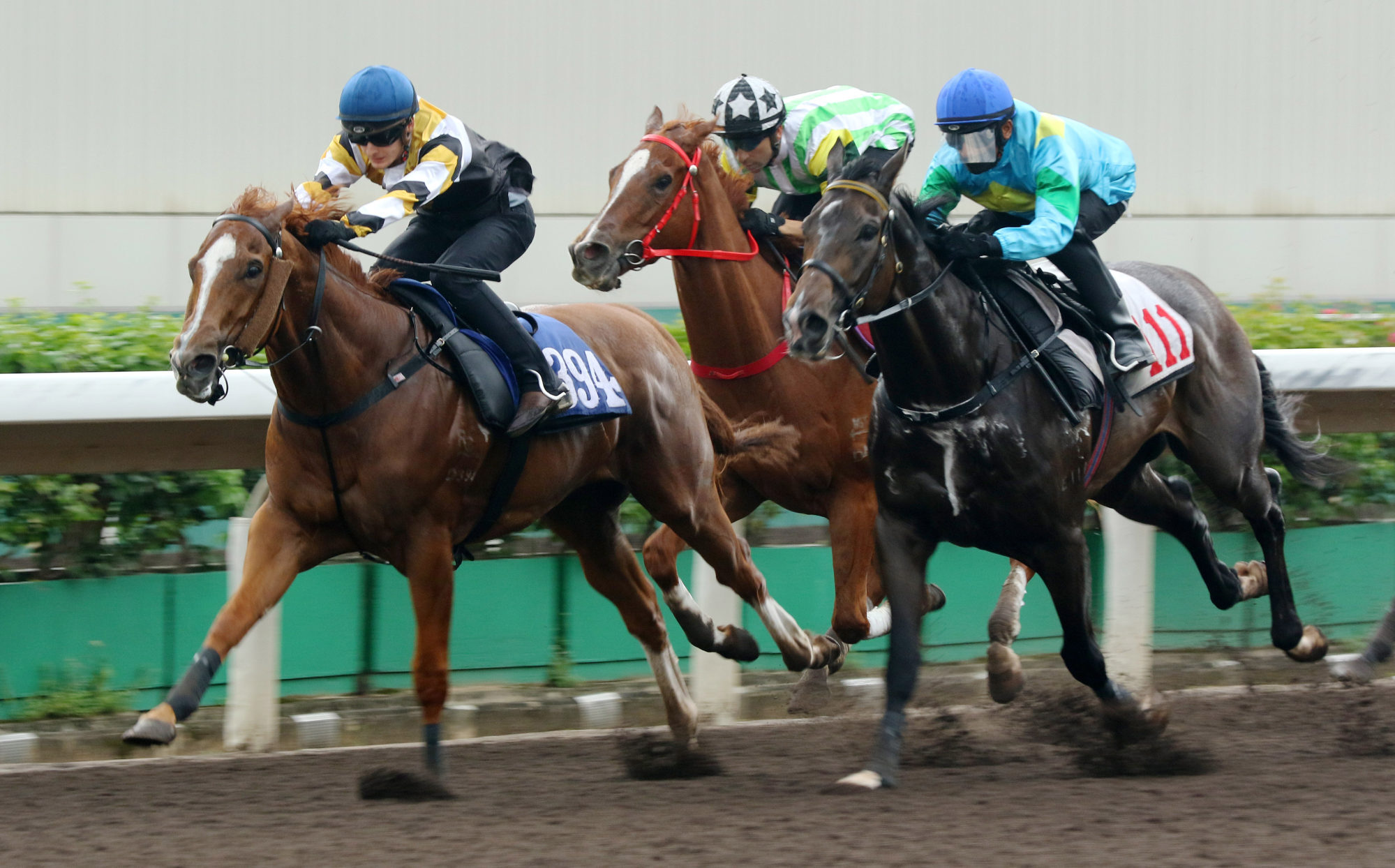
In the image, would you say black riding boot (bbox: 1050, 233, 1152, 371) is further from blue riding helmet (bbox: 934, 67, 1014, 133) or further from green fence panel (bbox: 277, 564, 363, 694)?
green fence panel (bbox: 277, 564, 363, 694)

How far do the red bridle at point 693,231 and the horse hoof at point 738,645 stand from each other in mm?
1221

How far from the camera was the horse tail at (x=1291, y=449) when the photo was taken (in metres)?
5.91

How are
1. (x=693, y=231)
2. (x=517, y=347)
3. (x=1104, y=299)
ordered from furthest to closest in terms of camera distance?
(x=693, y=231) < (x=1104, y=299) < (x=517, y=347)

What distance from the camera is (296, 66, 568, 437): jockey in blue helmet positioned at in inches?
175

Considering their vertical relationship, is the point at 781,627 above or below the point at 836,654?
above

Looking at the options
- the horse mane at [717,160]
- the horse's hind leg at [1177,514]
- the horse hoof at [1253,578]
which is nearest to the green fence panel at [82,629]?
the horse mane at [717,160]

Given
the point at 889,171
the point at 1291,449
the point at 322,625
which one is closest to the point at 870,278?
the point at 889,171

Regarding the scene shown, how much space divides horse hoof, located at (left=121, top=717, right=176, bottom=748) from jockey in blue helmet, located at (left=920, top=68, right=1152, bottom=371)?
2.39 metres

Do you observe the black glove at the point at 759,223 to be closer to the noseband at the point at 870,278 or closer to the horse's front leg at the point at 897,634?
the noseband at the point at 870,278

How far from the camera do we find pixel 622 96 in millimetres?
10492

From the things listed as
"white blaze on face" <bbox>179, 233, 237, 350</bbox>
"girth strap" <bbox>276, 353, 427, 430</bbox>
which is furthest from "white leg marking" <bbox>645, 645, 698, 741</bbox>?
"white blaze on face" <bbox>179, 233, 237, 350</bbox>

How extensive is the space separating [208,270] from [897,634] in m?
2.04

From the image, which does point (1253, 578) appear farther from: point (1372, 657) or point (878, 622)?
point (878, 622)

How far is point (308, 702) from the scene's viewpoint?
529 centimetres
